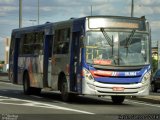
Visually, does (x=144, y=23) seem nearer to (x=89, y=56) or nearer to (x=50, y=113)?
(x=89, y=56)

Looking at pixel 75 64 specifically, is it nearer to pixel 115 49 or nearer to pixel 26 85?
pixel 115 49

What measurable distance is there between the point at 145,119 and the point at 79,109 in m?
3.82

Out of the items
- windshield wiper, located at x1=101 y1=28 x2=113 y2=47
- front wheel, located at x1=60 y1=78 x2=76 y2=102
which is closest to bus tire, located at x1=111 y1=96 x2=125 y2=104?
front wheel, located at x1=60 y1=78 x2=76 y2=102

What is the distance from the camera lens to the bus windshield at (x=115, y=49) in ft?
69.3

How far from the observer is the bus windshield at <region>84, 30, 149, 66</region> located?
2111 cm

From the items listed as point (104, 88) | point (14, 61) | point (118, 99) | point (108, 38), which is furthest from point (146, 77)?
point (14, 61)

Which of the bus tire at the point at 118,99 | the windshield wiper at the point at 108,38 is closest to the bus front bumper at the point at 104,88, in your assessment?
the windshield wiper at the point at 108,38

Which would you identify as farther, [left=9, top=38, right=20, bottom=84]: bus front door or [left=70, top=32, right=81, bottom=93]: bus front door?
[left=9, top=38, right=20, bottom=84]: bus front door

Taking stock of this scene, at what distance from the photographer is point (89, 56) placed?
21141 mm

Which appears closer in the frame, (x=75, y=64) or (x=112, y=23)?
(x=112, y=23)

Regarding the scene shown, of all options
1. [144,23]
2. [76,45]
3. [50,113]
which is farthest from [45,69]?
[50,113]

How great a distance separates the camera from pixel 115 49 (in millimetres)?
21234

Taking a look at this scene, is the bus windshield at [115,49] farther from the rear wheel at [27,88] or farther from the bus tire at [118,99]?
the rear wheel at [27,88]

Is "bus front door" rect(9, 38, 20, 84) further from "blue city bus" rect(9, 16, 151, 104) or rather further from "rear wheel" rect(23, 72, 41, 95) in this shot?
"blue city bus" rect(9, 16, 151, 104)
